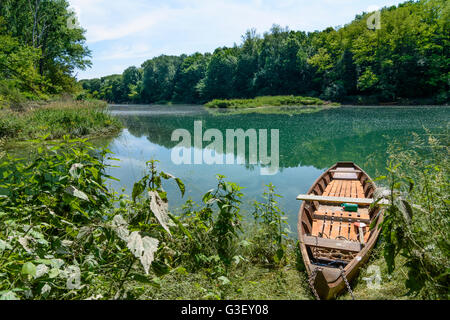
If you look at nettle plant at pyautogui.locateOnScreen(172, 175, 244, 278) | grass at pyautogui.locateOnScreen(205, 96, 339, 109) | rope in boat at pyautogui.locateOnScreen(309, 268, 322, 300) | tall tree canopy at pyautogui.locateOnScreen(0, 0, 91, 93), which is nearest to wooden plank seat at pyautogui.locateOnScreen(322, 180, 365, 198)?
rope in boat at pyautogui.locateOnScreen(309, 268, 322, 300)

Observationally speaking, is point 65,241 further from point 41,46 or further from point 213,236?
point 41,46

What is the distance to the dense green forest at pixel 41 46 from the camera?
18.6 metres

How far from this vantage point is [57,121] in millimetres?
13766

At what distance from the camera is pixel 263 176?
8.26m

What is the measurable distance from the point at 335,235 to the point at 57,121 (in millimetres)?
13998

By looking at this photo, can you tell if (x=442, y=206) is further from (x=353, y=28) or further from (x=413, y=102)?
(x=353, y=28)

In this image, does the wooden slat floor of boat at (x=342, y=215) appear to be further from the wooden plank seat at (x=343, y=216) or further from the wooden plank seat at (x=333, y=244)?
the wooden plank seat at (x=333, y=244)

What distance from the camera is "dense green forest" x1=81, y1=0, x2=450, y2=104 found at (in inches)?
1426

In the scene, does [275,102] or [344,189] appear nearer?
[344,189]

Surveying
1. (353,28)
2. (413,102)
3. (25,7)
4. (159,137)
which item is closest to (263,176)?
(159,137)

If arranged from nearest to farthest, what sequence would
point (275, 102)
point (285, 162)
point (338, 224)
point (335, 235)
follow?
point (335, 235)
point (338, 224)
point (285, 162)
point (275, 102)

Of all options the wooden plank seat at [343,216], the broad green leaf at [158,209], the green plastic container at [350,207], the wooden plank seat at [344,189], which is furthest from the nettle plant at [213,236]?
the wooden plank seat at [344,189]

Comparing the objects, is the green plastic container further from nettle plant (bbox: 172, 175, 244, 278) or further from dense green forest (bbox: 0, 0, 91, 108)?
dense green forest (bbox: 0, 0, 91, 108)

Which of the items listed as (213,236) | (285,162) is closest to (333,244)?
(213,236)
